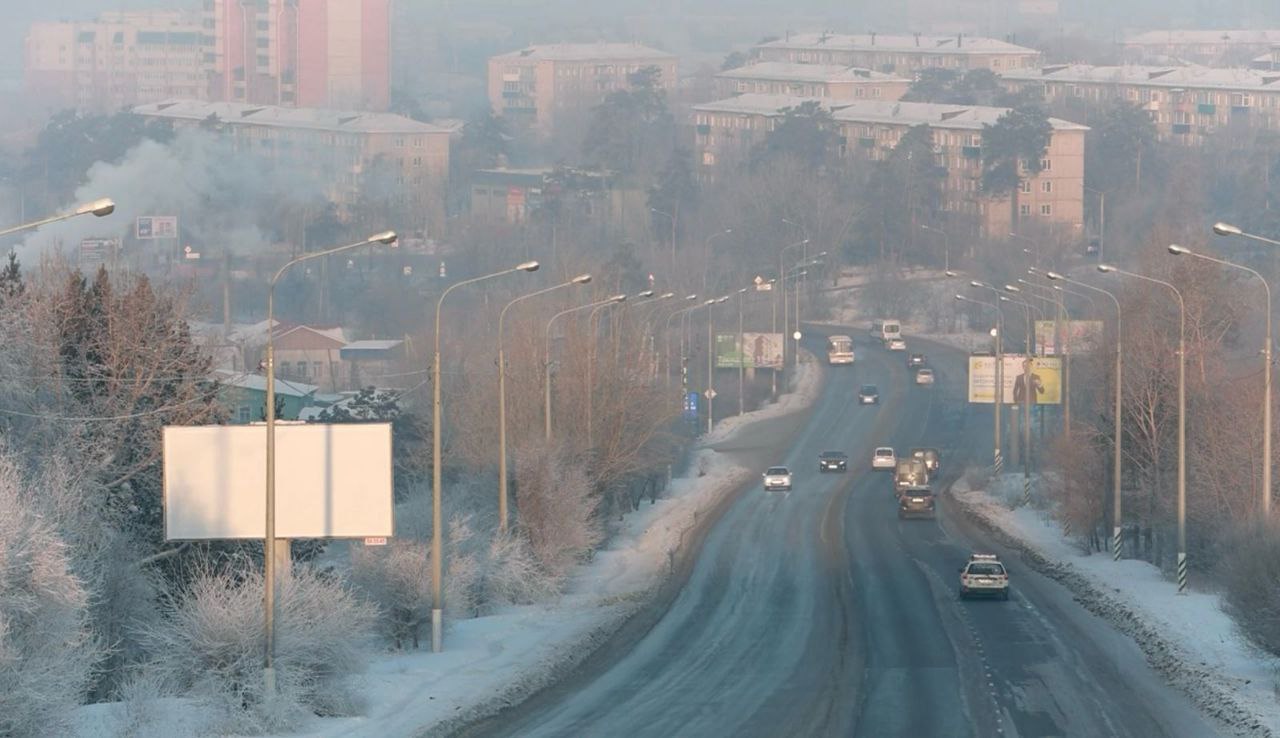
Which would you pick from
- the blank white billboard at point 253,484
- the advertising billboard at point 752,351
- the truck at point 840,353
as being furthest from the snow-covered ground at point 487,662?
the truck at point 840,353

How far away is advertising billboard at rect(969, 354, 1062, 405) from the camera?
66.6 metres

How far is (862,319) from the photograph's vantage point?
113 meters

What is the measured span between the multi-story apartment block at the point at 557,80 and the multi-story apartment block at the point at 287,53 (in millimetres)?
16879

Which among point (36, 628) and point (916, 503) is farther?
point (916, 503)

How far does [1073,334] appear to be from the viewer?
7219 centimetres

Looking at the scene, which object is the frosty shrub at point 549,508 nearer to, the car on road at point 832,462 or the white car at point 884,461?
the car on road at point 832,462

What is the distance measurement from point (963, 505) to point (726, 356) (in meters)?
28.1

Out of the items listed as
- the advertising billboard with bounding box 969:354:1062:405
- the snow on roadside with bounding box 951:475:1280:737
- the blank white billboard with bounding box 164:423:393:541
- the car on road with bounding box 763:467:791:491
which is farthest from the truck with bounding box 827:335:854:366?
the blank white billboard with bounding box 164:423:393:541

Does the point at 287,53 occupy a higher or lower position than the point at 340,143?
higher

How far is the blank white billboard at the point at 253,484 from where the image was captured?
28953mm

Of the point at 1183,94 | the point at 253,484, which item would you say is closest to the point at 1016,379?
the point at 253,484

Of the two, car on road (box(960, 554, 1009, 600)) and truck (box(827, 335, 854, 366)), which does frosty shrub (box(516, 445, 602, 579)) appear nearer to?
car on road (box(960, 554, 1009, 600))

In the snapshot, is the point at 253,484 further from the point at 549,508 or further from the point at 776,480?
the point at 776,480

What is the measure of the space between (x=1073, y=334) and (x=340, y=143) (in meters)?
72.0
